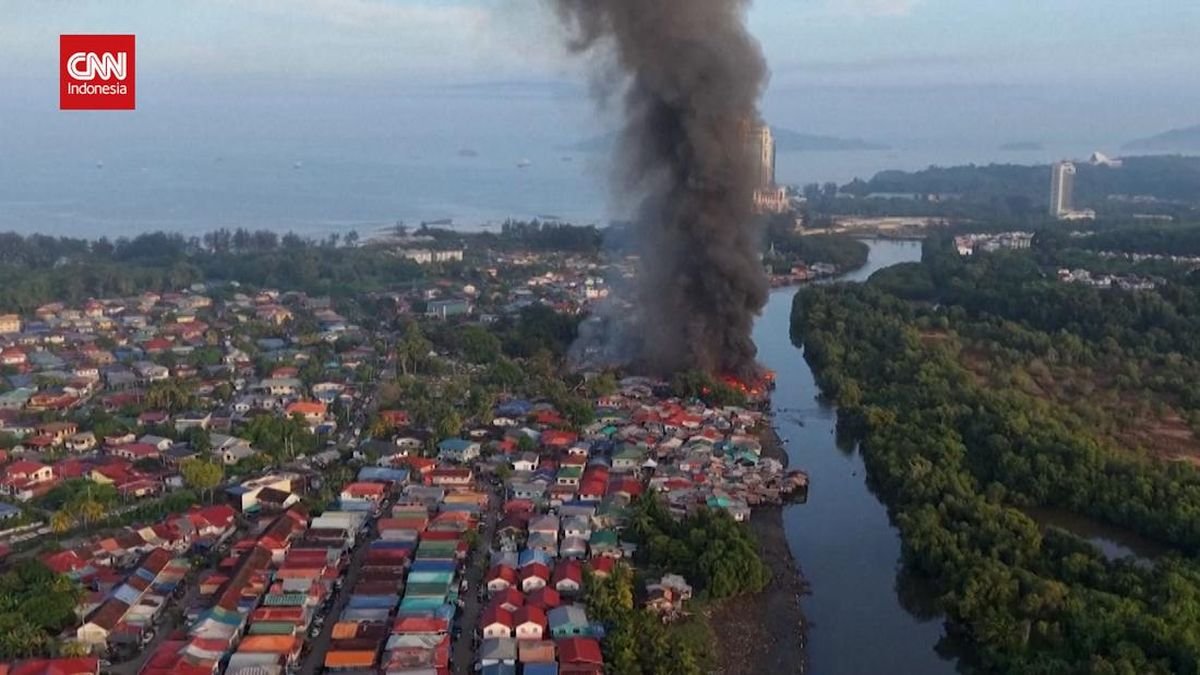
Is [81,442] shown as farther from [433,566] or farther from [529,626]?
[529,626]

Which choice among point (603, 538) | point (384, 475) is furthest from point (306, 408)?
point (603, 538)

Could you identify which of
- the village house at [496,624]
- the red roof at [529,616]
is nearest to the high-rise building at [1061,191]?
the red roof at [529,616]

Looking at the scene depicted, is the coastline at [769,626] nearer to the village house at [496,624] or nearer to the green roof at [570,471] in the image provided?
the village house at [496,624]

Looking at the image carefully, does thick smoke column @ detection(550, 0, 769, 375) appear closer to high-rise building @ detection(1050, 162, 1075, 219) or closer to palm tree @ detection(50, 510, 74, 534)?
palm tree @ detection(50, 510, 74, 534)

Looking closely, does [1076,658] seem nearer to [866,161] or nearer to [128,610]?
[128,610]

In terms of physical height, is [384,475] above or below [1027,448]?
below

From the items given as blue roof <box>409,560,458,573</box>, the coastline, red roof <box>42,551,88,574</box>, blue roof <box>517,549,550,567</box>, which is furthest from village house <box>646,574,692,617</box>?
red roof <box>42,551,88,574</box>
